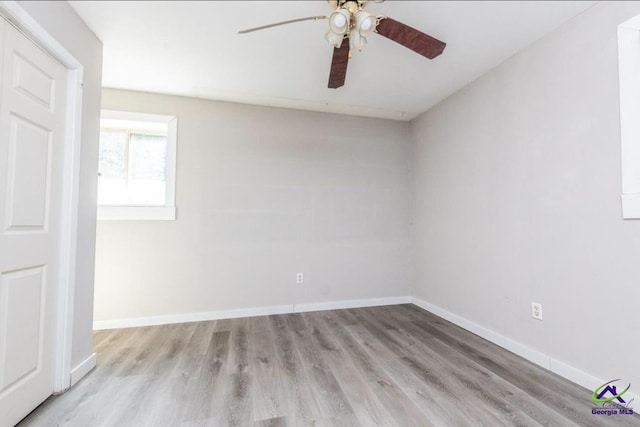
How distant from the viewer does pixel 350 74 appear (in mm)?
2549

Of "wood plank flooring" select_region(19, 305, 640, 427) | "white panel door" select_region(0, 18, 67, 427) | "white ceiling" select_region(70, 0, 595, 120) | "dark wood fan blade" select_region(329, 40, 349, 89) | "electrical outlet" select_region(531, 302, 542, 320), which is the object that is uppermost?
"white ceiling" select_region(70, 0, 595, 120)

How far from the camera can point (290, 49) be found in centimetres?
219

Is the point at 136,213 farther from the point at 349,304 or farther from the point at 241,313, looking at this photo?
the point at 349,304

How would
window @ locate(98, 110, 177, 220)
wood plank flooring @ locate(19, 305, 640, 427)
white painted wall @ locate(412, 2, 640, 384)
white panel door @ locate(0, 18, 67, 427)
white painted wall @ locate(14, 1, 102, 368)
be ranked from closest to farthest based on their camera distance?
1. white panel door @ locate(0, 18, 67, 427)
2. wood plank flooring @ locate(19, 305, 640, 427)
3. white painted wall @ locate(412, 2, 640, 384)
4. white painted wall @ locate(14, 1, 102, 368)
5. window @ locate(98, 110, 177, 220)

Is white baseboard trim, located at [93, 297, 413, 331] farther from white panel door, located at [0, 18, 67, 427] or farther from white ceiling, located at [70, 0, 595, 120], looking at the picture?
white ceiling, located at [70, 0, 595, 120]

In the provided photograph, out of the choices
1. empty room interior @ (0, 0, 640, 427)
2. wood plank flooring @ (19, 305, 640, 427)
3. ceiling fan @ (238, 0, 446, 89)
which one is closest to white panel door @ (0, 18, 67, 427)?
empty room interior @ (0, 0, 640, 427)

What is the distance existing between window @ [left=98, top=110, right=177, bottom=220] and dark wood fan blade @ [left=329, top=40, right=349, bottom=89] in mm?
1946

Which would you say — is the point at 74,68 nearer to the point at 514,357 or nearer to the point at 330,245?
the point at 330,245

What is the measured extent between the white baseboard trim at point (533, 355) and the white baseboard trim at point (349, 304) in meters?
0.61

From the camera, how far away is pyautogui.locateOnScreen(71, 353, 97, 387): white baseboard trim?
5.80ft

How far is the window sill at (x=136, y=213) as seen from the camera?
2732mm

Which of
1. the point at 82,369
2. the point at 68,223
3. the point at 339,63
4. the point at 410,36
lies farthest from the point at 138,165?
the point at 410,36

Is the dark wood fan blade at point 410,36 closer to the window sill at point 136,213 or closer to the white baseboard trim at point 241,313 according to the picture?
the window sill at point 136,213

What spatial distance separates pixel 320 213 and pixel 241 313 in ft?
4.78
